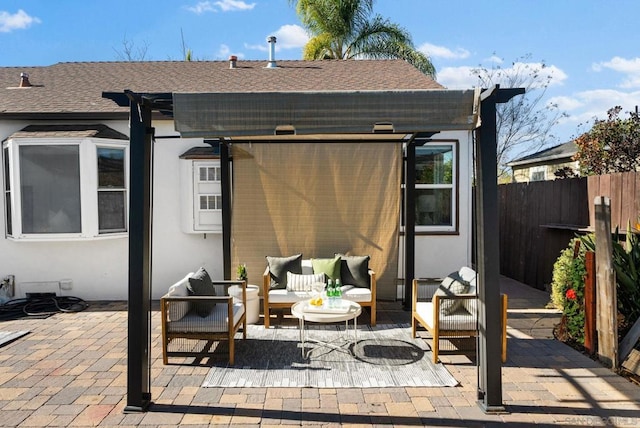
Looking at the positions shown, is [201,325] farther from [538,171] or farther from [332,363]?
[538,171]

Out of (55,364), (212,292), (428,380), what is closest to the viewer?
(428,380)

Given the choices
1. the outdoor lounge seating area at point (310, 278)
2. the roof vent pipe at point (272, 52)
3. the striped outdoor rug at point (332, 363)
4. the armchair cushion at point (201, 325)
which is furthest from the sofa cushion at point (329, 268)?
the roof vent pipe at point (272, 52)

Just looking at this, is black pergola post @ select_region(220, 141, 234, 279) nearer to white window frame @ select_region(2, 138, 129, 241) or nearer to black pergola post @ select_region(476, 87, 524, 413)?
white window frame @ select_region(2, 138, 129, 241)

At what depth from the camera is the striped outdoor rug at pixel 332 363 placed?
4.27 m

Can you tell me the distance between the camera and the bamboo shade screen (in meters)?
7.37

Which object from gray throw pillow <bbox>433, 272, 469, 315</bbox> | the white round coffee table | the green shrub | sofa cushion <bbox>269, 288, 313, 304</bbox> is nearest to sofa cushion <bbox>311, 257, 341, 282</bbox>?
sofa cushion <bbox>269, 288, 313, 304</bbox>

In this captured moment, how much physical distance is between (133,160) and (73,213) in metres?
4.57

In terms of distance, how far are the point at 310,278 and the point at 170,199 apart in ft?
9.65

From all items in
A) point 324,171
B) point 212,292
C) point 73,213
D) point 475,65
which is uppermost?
point 475,65

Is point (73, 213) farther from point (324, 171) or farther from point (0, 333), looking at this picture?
point (324, 171)

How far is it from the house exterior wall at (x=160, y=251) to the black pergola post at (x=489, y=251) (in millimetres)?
3971

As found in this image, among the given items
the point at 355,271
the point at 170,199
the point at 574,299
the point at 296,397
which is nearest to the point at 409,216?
the point at 355,271

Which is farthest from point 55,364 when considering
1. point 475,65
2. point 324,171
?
point 475,65

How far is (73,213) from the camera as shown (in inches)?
292
